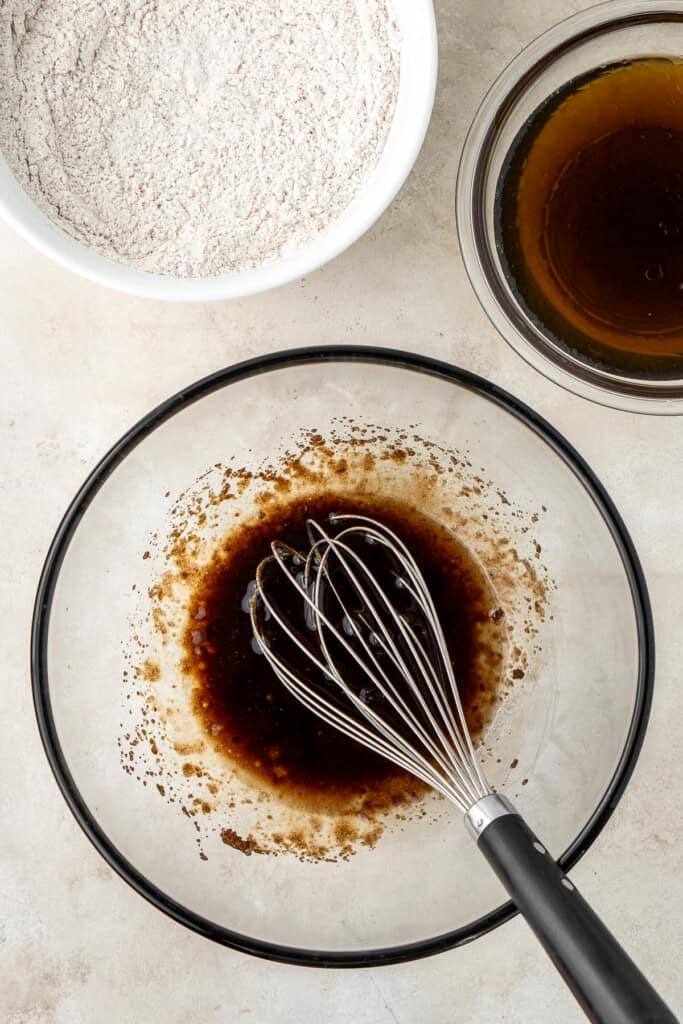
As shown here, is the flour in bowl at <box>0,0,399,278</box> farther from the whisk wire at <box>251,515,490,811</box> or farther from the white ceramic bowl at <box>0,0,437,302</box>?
the whisk wire at <box>251,515,490,811</box>

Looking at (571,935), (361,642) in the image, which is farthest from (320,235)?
(571,935)

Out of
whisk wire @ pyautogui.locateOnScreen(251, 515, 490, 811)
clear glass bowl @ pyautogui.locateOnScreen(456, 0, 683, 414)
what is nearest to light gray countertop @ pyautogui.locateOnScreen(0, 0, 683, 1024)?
clear glass bowl @ pyautogui.locateOnScreen(456, 0, 683, 414)

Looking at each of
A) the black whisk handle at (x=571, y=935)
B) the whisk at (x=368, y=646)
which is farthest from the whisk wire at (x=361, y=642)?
the black whisk handle at (x=571, y=935)

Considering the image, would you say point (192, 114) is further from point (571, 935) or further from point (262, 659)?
point (571, 935)

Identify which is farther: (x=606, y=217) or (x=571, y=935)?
(x=606, y=217)

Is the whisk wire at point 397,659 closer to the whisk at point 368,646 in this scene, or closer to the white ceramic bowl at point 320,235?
the whisk at point 368,646

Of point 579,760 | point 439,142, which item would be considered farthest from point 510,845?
point 439,142
